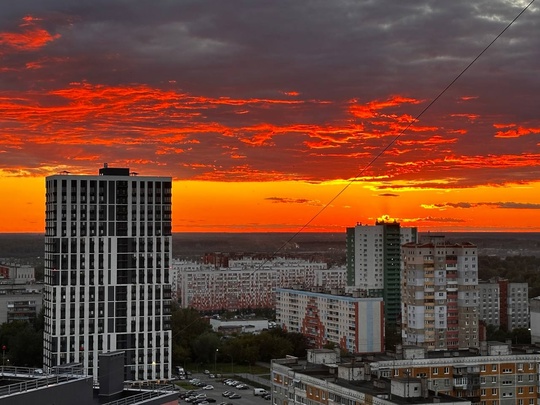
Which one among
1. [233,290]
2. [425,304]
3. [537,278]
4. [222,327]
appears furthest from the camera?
[233,290]

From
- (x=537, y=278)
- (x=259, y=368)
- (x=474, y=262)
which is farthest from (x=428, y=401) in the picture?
(x=537, y=278)

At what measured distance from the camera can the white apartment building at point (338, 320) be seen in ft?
106

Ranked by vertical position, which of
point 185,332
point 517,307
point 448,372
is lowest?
point 185,332

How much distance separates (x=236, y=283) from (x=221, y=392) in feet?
114

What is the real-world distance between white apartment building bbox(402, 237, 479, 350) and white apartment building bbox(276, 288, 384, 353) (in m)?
4.25

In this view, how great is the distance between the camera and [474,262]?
1124 inches

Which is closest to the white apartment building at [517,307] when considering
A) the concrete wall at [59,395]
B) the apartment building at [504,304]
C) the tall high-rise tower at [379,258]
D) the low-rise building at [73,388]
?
the apartment building at [504,304]

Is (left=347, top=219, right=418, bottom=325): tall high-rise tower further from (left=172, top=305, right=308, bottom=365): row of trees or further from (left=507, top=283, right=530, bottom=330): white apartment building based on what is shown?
(left=172, top=305, right=308, bottom=365): row of trees

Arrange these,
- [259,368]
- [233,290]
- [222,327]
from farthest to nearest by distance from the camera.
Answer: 1. [233,290]
2. [222,327]
3. [259,368]

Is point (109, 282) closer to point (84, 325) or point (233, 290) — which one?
point (84, 325)

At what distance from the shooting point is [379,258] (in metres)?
42.4

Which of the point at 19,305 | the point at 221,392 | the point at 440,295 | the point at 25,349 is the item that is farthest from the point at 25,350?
the point at 440,295

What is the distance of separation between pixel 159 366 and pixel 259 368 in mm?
5596

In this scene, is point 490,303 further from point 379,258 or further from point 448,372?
point 448,372
